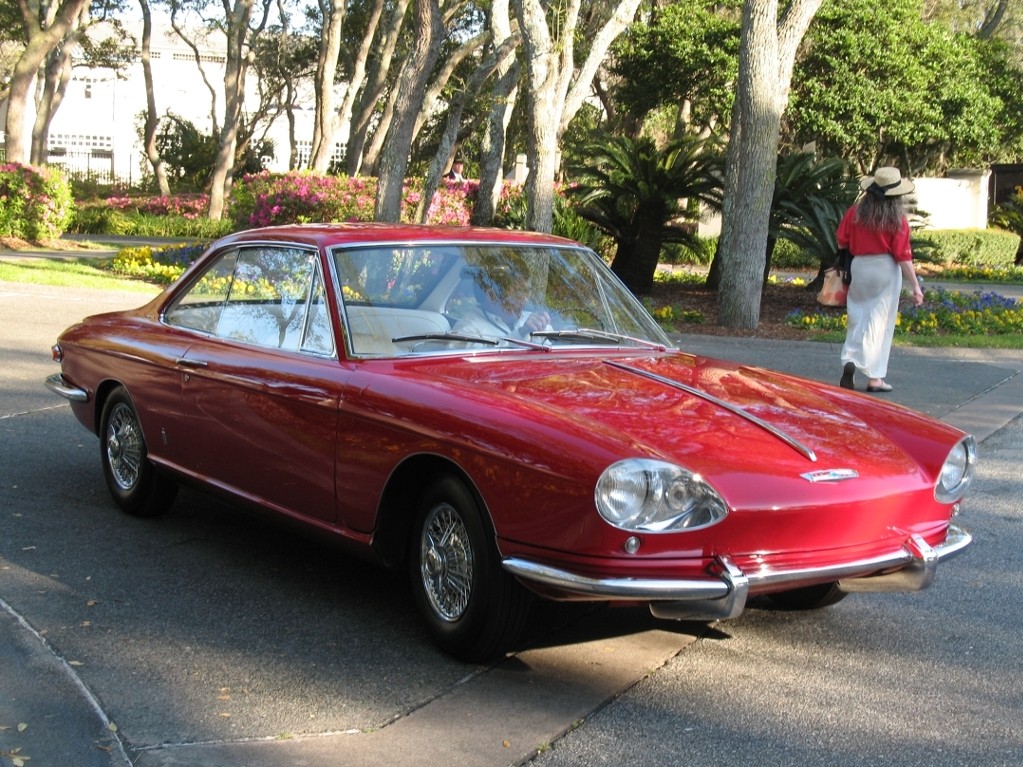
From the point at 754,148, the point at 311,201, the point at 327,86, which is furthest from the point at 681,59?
the point at 754,148

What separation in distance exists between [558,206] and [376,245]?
1611cm

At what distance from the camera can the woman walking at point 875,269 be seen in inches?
394

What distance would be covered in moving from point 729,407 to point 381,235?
1730mm

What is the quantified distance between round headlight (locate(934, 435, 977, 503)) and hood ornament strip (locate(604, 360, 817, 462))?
57 cm

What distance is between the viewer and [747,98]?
46.8 feet

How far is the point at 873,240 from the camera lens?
33.1 feet

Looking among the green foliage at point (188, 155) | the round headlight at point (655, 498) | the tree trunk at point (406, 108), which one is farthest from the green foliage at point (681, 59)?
the green foliage at point (188, 155)

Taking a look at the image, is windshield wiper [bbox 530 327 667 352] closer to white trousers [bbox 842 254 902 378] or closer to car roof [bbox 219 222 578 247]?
car roof [bbox 219 222 578 247]

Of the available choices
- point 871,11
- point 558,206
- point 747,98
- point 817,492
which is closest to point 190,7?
point 871,11

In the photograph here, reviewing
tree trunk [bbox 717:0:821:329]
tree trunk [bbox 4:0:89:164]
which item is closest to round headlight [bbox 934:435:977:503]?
tree trunk [bbox 717:0:821:329]

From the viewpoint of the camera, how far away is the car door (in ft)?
16.1

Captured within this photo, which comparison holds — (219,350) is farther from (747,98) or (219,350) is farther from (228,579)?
(747,98)

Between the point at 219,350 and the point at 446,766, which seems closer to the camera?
the point at 446,766

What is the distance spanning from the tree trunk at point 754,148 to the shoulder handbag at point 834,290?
427 centimetres
